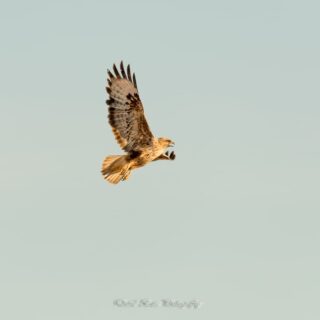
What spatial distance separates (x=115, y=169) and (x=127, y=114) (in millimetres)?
1517

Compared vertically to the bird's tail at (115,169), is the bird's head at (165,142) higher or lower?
higher

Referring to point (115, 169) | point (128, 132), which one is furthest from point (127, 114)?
point (115, 169)

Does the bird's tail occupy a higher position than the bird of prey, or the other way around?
the bird of prey

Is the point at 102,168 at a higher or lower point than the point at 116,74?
lower

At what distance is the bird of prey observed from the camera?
1847 cm

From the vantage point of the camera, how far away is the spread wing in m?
18.7

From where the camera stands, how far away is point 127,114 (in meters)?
18.8

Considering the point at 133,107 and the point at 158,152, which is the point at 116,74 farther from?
the point at 158,152

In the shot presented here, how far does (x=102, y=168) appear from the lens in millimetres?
18422

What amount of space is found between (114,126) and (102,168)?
49.1 inches

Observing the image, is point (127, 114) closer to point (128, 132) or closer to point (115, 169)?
point (128, 132)

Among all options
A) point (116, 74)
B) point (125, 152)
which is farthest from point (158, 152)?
point (116, 74)

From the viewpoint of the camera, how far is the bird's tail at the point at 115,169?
18.1 metres

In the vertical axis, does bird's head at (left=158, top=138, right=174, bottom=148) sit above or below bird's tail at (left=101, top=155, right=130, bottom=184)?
above
